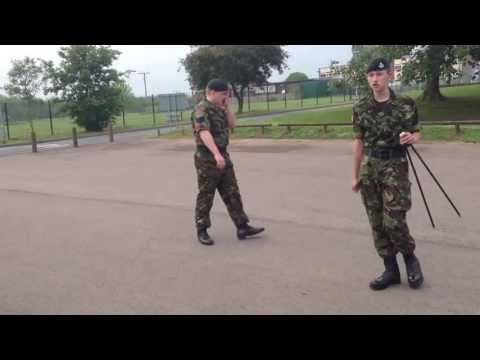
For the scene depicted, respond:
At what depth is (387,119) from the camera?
3867 millimetres

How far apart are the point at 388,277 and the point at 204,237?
2221 mm

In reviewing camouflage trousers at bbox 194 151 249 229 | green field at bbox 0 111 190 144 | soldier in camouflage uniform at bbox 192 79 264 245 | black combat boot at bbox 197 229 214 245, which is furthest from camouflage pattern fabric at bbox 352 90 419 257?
green field at bbox 0 111 190 144

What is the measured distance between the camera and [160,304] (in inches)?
153

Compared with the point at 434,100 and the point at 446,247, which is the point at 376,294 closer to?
the point at 446,247

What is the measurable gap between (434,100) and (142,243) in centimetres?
2054

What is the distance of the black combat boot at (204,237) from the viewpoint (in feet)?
18.0

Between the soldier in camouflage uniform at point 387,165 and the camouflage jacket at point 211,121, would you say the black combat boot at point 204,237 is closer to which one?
the camouflage jacket at point 211,121

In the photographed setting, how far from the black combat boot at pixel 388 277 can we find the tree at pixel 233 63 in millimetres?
30631

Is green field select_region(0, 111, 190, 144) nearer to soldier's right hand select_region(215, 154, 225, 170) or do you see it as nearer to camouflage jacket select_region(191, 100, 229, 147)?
camouflage jacket select_region(191, 100, 229, 147)

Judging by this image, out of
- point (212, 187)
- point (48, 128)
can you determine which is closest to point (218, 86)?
point (212, 187)
